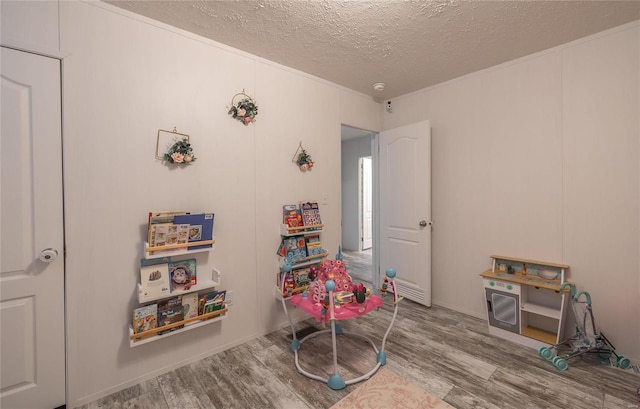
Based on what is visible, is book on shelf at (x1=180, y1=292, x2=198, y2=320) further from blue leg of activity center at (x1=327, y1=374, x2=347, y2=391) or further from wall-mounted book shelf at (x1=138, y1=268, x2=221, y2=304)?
blue leg of activity center at (x1=327, y1=374, x2=347, y2=391)

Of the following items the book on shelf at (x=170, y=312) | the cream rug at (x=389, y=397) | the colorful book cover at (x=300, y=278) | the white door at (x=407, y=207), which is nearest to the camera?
the cream rug at (x=389, y=397)

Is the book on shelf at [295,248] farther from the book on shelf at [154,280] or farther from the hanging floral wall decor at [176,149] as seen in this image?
the hanging floral wall decor at [176,149]

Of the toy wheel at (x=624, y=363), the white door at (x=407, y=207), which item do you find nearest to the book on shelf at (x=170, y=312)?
the white door at (x=407, y=207)

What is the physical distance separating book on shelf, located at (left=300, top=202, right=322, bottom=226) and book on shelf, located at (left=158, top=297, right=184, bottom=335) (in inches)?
49.1

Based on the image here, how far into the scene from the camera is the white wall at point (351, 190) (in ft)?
20.2

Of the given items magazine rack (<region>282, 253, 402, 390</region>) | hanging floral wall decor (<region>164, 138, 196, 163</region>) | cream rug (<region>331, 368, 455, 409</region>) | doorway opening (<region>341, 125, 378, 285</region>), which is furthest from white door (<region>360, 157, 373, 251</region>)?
hanging floral wall decor (<region>164, 138, 196, 163</region>)

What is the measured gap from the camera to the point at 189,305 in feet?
6.67

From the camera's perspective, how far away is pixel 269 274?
8.50 ft

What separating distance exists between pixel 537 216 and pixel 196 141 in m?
3.04

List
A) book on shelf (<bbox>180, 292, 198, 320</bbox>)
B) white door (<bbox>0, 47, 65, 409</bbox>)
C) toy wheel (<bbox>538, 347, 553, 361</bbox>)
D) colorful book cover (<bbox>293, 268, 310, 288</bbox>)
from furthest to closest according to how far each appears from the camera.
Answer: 1. colorful book cover (<bbox>293, 268, 310, 288</bbox>)
2. toy wheel (<bbox>538, 347, 553, 361</bbox>)
3. book on shelf (<bbox>180, 292, 198, 320</bbox>)
4. white door (<bbox>0, 47, 65, 409</bbox>)

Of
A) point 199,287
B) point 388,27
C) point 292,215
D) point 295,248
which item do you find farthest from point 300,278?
point 388,27

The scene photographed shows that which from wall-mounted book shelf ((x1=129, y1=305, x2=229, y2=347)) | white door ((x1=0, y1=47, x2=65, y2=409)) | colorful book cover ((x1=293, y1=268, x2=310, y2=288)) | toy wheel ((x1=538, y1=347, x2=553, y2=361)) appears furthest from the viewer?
colorful book cover ((x1=293, y1=268, x2=310, y2=288))

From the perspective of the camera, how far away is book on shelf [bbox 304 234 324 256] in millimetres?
2706

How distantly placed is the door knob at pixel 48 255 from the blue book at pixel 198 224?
A: 657mm
